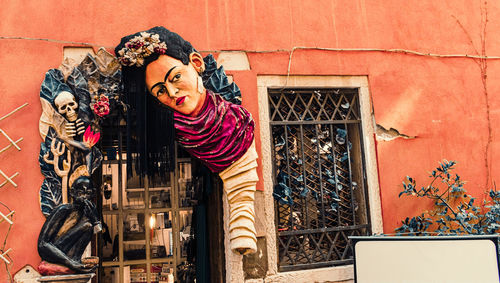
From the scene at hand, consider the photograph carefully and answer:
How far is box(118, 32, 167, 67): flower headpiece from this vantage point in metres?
3.39

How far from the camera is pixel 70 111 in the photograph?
3328mm

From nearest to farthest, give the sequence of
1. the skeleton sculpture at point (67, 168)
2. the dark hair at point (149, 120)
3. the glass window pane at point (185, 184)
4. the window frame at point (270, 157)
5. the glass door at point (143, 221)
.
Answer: the skeleton sculpture at point (67, 168), the dark hair at point (149, 120), the window frame at point (270, 157), the glass door at point (143, 221), the glass window pane at point (185, 184)

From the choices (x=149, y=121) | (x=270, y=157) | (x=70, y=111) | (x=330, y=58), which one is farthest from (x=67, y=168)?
(x=330, y=58)

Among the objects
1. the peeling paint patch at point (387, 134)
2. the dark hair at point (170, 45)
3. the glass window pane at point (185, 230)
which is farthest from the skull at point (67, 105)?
the peeling paint patch at point (387, 134)

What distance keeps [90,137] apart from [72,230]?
764 mm

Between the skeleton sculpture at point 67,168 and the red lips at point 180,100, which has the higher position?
the red lips at point 180,100

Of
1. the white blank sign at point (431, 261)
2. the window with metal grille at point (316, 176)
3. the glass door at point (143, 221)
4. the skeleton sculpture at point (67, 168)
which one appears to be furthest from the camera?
the glass door at point (143, 221)

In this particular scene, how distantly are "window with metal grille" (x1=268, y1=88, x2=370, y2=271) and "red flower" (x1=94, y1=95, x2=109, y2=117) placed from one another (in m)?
1.50

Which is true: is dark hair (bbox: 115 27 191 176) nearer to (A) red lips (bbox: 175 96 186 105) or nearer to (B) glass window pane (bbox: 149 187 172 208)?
(A) red lips (bbox: 175 96 186 105)

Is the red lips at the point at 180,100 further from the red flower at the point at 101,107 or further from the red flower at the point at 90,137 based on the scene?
the red flower at the point at 90,137

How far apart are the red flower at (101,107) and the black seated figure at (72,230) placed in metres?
0.54

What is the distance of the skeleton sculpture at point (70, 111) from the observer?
331cm

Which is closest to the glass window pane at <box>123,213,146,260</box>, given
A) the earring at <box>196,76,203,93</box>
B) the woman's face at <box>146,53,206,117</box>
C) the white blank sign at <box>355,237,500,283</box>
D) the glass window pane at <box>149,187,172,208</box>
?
the glass window pane at <box>149,187,172,208</box>

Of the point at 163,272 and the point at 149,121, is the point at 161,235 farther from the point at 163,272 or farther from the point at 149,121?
the point at 149,121
